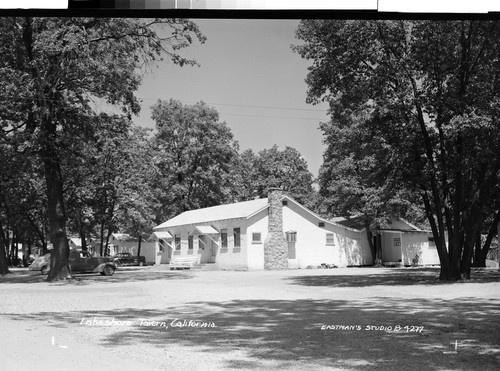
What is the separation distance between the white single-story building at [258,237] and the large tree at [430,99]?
222cm

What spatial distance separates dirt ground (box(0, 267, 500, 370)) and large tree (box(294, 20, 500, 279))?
3333 mm

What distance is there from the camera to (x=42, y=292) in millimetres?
9031

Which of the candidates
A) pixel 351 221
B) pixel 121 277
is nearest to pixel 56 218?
pixel 121 277

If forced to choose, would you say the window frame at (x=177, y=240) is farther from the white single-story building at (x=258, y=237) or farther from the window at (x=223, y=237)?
the window at (x=223, y=237)

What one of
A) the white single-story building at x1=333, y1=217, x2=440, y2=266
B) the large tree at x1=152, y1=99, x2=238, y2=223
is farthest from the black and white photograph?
the white single-story building at x1=333, y1=217, x2=440, y2=266

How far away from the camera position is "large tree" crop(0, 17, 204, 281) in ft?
30.5

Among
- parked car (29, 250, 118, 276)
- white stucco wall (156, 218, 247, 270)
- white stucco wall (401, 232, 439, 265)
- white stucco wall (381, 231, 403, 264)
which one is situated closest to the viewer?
white stucco wall (156, 218, 247, 270)

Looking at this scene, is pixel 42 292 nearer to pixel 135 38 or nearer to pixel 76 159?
pixel 76 159

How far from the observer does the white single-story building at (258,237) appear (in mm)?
8445

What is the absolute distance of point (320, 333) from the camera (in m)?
5.75

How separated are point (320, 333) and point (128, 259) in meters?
5.05

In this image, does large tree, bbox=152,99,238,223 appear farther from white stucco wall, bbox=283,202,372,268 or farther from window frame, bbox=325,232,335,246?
window frame, bbox=325,232,335,246

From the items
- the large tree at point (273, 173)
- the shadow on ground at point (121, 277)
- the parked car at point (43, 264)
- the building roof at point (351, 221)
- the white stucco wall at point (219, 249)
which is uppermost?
the large tree at point (273, 173)

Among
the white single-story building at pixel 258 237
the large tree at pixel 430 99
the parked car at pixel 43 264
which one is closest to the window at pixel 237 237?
the white single-story building at pixel 258 237
